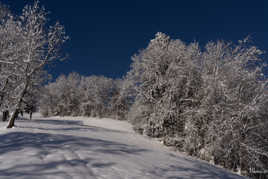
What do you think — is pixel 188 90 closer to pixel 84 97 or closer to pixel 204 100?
pixel 204 100

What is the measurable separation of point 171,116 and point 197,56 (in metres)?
5.42

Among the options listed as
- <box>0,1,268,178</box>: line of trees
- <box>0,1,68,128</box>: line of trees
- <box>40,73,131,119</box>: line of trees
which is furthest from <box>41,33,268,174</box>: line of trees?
<box>40,73,131,119</box>: line of trees

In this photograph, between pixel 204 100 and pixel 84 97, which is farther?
pixel 84 97

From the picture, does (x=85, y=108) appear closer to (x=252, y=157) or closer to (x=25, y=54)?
(x=25, y=54)

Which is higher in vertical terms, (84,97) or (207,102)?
(84,97)

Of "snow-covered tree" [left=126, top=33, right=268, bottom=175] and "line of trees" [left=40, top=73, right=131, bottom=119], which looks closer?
"snow-covered tree" [left=126, top=33, right=268, bottom=175]

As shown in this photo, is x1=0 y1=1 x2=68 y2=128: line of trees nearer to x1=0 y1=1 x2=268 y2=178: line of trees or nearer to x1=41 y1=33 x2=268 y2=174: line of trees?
x1=0 y1=1 x2=268 y2=178: line of trees

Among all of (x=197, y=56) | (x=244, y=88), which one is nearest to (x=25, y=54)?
(x=197, y=56)

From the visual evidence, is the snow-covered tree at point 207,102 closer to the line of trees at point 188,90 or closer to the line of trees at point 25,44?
the line of trees at point 188,90

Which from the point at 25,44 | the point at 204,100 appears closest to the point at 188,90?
the point at 204,100

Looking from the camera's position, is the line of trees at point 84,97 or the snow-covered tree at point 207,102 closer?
the snow-covered tree at point 207,102


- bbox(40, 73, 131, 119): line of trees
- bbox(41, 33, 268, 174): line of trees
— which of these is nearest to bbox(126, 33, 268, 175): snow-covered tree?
bbox(41, 33, 268, 174): line of trees

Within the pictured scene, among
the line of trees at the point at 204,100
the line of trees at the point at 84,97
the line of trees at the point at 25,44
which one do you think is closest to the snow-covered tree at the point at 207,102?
the line of trees at the point at 204,100

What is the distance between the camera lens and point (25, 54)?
11.4m
